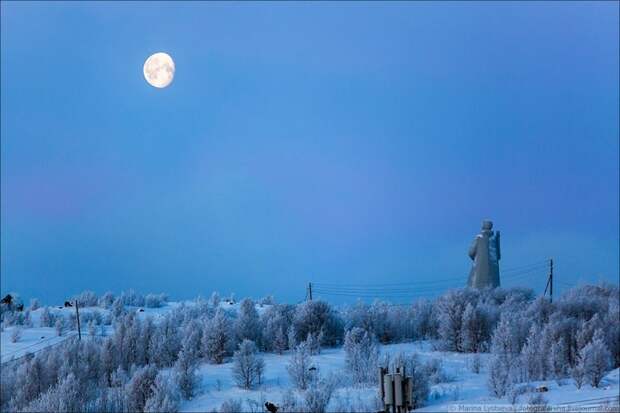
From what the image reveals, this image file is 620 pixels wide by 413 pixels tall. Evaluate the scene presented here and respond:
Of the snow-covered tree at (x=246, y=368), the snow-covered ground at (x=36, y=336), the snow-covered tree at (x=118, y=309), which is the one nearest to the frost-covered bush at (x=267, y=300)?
the snow-covered ground at (x=36, y=336)

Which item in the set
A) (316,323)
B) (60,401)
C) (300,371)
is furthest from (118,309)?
(300,371)

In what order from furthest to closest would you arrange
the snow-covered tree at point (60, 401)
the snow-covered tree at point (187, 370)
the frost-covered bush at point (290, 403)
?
the snow-covered tree at point (187, 370) → the snow-covered tree at point (60, 401) → the frost-covered bush at point (290, 403)

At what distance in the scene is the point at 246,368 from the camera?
14930 millimetres

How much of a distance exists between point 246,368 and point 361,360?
7.73ft

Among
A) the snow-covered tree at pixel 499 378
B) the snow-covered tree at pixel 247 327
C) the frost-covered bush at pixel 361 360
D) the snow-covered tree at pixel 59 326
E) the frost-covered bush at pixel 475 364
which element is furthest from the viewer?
the snow-covered tree at pixel 59 326

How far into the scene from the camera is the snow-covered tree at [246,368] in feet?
48.8

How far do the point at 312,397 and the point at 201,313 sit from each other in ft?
35.6

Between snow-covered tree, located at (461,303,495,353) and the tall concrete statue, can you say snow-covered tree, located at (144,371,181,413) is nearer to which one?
snow-covered tree, located at (461,303,495,353)

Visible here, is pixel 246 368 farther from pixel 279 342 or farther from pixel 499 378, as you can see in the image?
pixel 499 378

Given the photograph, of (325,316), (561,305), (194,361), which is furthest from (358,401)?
(561,305)

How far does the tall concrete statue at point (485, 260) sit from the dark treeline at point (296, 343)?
27.7 inches

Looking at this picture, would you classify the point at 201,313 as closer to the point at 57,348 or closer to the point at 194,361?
the point at 57,348

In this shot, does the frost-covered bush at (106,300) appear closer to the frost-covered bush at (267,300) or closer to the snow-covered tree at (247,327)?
the frost-covered bush at (267,300)

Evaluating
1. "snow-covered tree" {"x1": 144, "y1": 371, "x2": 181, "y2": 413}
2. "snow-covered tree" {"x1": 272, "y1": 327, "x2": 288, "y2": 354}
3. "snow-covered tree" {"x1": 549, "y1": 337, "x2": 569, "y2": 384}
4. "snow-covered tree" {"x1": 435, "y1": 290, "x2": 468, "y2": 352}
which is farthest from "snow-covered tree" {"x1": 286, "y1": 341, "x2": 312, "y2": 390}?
"snow-covered tree" {"x1": 435, "y1": 290, "x2": 468, "y2": 352}
